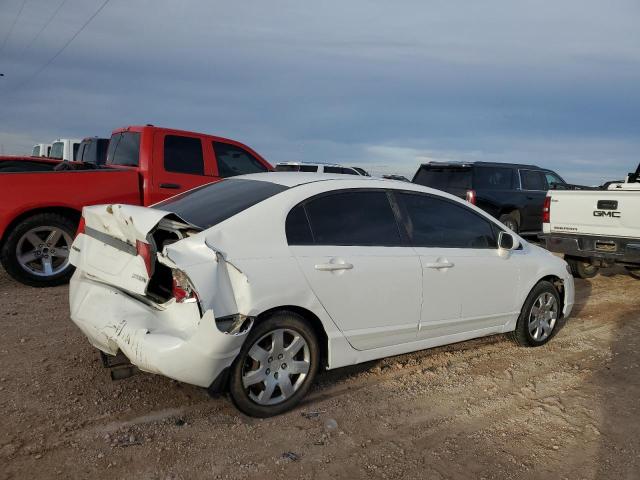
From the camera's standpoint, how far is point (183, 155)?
7762 mm

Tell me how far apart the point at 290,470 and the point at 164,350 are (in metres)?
0.97

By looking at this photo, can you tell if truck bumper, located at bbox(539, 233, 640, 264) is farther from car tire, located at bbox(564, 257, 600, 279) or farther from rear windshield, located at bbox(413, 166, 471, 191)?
rear windshield, located at bbox(413, 166, 471, 191)

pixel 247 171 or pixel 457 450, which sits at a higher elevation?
pixel 247 171

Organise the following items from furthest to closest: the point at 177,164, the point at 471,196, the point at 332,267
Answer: the point at 471,196, the point at 177,164, the point at 332,267

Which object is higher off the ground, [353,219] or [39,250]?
[353,219]

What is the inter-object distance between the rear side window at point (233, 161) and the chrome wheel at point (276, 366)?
16.3 feet

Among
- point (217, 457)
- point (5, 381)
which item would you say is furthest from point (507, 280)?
point (5, 381)

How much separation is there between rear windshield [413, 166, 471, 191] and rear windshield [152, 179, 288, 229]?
26.2ft

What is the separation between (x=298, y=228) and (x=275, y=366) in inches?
36.2

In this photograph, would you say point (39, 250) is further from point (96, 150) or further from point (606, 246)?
point (606, 246)

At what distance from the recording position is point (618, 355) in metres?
5.25

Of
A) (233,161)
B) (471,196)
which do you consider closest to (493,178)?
(471,196)

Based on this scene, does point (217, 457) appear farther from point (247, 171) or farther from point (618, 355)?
point (247, 171)

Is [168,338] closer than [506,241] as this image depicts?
Yes
